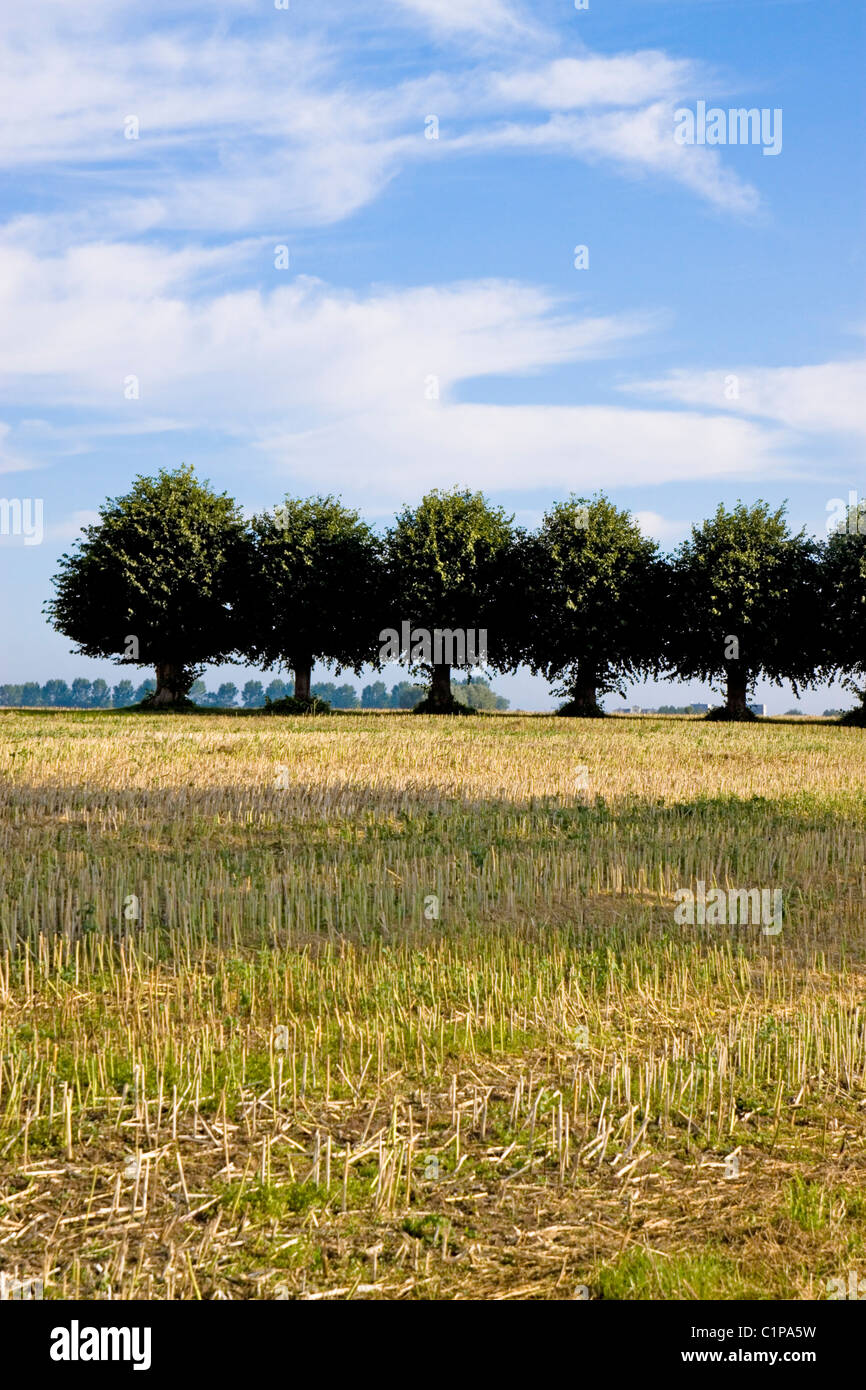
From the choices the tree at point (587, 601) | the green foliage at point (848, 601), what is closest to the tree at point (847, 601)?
the green foliage at point (848, 601)

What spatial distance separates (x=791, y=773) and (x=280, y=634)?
47404 mm

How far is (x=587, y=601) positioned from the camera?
7375 cm

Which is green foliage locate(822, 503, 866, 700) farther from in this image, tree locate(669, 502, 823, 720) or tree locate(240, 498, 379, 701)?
tree locate(240, 498, 379, 701)

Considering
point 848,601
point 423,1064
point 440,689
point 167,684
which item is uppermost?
point 848,601

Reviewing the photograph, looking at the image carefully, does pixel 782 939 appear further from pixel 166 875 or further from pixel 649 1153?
pixel 166 875

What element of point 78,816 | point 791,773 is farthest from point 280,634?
point 78,816

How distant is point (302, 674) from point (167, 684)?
9.13 m

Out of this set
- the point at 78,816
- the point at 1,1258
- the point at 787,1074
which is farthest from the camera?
the point at 78,816

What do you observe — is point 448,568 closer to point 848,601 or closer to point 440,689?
point 440,689

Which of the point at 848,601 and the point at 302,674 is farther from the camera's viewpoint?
the point at 302,674

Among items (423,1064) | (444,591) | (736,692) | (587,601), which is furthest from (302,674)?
(423,1064)

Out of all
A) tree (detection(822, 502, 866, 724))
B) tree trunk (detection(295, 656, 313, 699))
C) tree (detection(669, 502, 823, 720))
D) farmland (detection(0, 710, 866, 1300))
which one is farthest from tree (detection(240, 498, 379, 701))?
farmland (detection(0, 710, 866, 1300))

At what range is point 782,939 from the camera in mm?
13781

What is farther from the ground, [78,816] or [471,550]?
[471,550]
